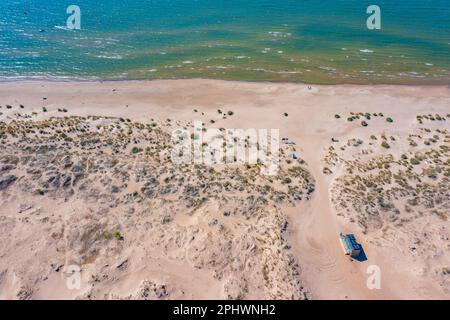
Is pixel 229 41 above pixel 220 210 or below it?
above

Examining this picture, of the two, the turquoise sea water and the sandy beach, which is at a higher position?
the turquoise sea water

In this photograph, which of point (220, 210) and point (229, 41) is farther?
point (229, 41)

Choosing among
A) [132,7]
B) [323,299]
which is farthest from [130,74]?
[323,299]

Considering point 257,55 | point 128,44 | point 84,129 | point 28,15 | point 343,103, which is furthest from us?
point 28,15

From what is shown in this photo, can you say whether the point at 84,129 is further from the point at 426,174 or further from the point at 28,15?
the point at 28,15

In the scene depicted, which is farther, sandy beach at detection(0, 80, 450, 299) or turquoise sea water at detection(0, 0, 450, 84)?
turquoise sea water at detection(0, 0, 450, 84)
